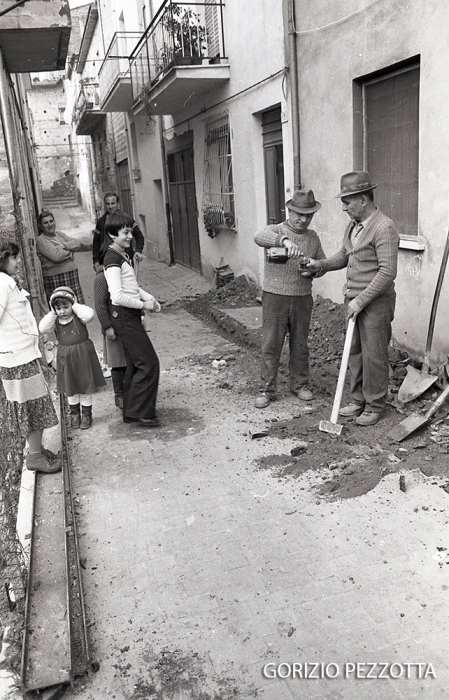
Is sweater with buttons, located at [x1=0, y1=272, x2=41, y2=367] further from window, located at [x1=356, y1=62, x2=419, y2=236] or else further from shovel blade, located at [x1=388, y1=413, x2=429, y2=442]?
window, located at [x1=356, y1=62, x2=419, y2=236]

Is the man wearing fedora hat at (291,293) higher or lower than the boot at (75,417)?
higher

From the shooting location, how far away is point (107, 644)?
9.09 feet

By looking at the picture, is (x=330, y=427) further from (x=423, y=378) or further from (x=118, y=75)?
(x=118, y=75)

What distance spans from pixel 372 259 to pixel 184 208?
31.6 feet

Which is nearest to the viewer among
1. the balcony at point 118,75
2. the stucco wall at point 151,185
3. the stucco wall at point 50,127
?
the balcony at point 118,75

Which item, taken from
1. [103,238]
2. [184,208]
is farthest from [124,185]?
[103,238]

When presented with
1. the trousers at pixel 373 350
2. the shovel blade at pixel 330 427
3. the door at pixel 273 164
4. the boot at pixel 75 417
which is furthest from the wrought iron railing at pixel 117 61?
the shovel blade at pixel 330 427

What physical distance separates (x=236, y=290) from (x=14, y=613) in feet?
24.8

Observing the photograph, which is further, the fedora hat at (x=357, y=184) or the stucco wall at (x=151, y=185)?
the stucco wall at (x=151, y=185)

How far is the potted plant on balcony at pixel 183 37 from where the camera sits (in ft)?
32.6

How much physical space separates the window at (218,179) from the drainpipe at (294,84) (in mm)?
2684

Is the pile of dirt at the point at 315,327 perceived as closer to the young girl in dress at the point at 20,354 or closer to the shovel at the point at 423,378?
the shovel at the point at 423,378

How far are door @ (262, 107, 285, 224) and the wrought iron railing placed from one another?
5964 millimetres

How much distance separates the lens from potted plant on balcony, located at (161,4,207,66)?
992 cm
